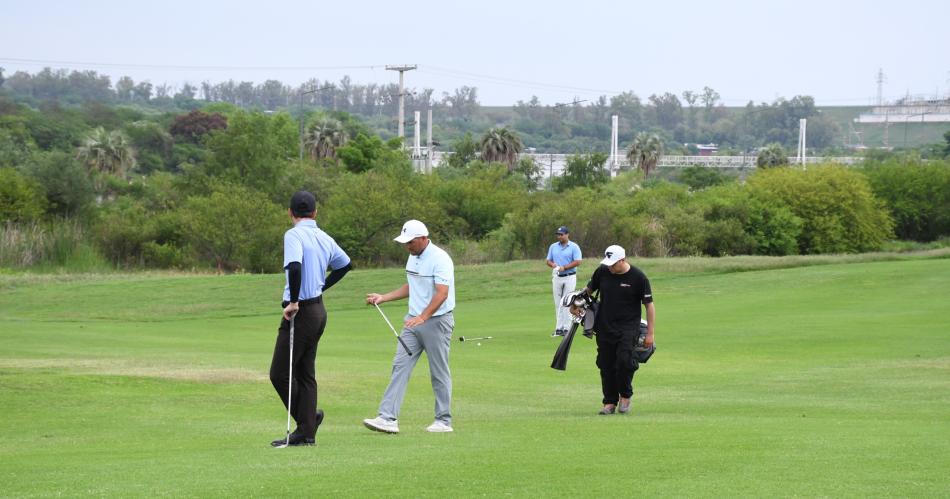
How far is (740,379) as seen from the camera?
1998 centimetres

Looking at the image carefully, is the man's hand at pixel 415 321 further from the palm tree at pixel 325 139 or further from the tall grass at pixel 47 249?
the palm tree at pixel 325 139

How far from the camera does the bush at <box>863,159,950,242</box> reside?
326ft

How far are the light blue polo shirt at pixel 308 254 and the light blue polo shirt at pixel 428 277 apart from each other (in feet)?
3.44

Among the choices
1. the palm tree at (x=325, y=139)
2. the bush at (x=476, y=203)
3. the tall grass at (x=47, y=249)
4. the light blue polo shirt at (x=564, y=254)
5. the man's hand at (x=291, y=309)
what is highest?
the palm tree at (x=325, y=139)

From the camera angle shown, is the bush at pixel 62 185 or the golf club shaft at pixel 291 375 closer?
the golf club shaft at pixel 291 375

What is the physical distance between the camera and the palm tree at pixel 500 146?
143 metres

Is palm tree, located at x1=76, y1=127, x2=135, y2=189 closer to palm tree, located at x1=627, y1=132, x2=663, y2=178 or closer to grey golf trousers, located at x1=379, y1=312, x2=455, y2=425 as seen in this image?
palm tree, located at x1=627, y1=132, x2=663, y2=178

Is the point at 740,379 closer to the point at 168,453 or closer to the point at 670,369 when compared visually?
the point at 670,369

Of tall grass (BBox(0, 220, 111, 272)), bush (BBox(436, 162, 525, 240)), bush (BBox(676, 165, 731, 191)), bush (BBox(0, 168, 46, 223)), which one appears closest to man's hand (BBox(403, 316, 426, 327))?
tall grass (BBox(0, 220, 111, 272))

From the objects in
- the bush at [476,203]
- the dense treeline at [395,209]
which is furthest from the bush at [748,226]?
the bush at [476,203]

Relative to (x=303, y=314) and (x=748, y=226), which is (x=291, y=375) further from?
(x=748, y=226)

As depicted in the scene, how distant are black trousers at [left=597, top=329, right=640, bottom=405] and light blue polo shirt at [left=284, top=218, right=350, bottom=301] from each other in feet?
14.5

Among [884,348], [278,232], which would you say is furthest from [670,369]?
[278,232]

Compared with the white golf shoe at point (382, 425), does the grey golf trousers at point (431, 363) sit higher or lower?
higher
